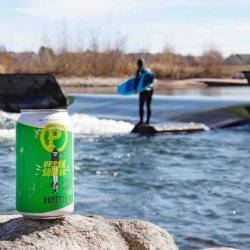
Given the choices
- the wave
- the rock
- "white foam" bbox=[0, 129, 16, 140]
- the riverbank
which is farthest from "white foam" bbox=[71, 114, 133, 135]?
the riverbank

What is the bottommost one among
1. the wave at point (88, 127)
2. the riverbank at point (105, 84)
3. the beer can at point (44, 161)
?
the wave at point (88, 127)

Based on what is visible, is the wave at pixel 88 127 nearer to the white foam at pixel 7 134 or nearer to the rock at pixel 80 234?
the white foam at pixel 7 134

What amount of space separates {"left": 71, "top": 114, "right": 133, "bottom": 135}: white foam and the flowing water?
27mm

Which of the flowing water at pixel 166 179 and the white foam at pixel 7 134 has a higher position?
the flowing water at pixel 166 179

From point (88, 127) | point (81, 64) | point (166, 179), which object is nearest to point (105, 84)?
point (81, 64)

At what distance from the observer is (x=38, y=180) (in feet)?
12.3

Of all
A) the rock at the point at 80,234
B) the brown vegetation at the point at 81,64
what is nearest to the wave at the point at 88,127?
the rock at the point at 80,234

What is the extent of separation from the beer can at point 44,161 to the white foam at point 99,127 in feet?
57.4

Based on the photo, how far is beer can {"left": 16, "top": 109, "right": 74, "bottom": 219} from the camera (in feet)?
12.3

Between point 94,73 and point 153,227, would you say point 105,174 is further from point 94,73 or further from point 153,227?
point 94,73

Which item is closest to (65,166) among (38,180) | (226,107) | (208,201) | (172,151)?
(38,180)

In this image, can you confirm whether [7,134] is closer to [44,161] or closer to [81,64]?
[44,161]

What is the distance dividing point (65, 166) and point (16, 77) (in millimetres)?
25387

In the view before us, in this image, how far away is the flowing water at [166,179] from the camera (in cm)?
951
